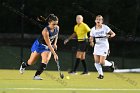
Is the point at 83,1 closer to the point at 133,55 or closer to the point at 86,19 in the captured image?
the point at 86,19

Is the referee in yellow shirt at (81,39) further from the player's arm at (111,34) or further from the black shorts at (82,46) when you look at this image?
the player's arm at (111,34)

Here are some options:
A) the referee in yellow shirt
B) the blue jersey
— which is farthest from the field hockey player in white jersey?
the referee in yellow shirt

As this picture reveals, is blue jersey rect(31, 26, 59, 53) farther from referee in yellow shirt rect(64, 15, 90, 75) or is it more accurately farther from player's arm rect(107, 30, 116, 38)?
referee in yellow shirt rect(64, 15, 90, 75)

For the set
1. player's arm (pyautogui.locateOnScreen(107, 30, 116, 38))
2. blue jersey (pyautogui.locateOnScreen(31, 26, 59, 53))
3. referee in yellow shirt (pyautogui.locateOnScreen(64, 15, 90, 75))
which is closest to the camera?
blue jersey (pyautogui.locateOnScreen(31, 26, 59, 53))

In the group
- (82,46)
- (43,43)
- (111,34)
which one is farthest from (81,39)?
(43,43)

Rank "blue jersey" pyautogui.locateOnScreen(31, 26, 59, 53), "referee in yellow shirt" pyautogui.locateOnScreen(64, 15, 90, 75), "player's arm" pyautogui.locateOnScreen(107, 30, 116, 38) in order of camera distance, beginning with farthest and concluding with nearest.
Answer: "referee in yellow shirt" pyautogui.locateOnScreen(64, 15, 90, 75)
"player's arm" pyautogui.locateOnScreen(107, 30, 116, 38)
"blue jersey" pyautogui.locateOnScreen(31, 26, 59, 53)

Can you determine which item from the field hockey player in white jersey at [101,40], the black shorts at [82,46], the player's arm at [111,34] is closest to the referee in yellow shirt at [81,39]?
the black shorts at [82,46]

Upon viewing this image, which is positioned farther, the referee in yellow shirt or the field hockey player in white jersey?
the referee in yellow shirt

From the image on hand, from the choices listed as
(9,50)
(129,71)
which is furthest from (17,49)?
(129,71)

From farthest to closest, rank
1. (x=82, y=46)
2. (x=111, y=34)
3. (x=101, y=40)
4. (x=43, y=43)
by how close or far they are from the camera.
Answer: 1. (x=82, y=46)
2. (x=101, y=40)
3. (x=111, y=34)
4. (x=43, y=43)

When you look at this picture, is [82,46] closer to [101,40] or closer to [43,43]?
[101,40]

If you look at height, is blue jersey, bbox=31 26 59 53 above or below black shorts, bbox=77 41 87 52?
above

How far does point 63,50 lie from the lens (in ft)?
83.5

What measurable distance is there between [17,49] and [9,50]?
199 cm
